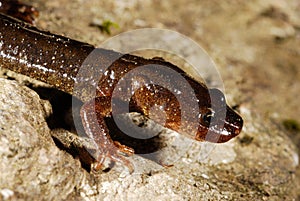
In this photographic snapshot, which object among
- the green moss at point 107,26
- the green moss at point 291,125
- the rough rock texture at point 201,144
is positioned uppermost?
the green moss at point 107,26

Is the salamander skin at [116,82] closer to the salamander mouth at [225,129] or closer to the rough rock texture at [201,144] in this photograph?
the salamander mouth at [225,129]

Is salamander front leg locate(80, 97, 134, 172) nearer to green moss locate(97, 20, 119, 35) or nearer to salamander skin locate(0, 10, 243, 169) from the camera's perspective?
salamander skin locate(0, 10, 243, 169)

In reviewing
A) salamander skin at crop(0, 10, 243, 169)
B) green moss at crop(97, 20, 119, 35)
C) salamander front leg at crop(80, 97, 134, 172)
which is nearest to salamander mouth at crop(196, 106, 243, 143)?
salamander skin at crop(0, 10, 243, 169)

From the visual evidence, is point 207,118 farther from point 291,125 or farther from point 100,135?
point 291,125

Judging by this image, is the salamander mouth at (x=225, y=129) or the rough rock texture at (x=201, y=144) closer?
the rough rock texture at (x=201, y=144)

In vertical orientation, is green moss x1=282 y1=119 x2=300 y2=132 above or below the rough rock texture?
below

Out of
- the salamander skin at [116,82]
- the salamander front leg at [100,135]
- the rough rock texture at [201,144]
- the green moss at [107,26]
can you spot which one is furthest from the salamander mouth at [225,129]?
the green moss at [107,26]

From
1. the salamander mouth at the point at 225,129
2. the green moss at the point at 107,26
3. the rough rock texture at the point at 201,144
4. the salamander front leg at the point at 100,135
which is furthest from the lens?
the green moss at the point at 107,26
